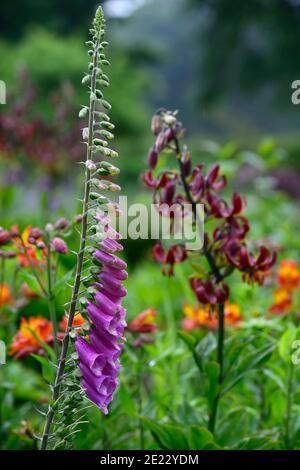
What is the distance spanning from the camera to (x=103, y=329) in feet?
3.78

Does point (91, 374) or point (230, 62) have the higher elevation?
point (230, 62)

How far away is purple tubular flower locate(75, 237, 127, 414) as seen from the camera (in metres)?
→ 1.14

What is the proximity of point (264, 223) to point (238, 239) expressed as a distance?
2.67 m

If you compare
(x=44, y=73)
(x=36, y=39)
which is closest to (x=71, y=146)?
(x=44, y=73)

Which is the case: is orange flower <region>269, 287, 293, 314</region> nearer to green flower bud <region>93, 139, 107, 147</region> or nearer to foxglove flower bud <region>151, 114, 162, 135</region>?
foxglove flower bud <region>151, 114, 162, 135</region>

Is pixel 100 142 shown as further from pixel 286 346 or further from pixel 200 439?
pixel 286 346

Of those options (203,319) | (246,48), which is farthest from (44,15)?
(203,319)

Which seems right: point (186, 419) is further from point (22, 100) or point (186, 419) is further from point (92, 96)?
point (22, 100)

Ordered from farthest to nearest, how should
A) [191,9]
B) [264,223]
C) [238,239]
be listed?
[191,9] → [264,223] → [238,239]

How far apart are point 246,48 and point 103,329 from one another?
19.4 meters

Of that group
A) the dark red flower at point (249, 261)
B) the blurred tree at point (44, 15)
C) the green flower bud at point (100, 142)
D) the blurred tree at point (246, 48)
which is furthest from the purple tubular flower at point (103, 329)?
the blurred tree at point (44, 15)

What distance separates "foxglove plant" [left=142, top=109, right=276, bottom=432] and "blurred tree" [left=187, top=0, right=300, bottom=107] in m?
17.0

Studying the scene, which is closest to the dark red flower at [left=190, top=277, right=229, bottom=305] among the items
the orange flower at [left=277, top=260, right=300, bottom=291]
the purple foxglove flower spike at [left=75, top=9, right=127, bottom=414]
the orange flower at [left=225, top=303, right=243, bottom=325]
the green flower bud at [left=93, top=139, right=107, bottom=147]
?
the purple foxglove flower spike at [left=75, top=9, right=127, bottom=414]

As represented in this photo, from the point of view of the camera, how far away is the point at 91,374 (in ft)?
3.77
